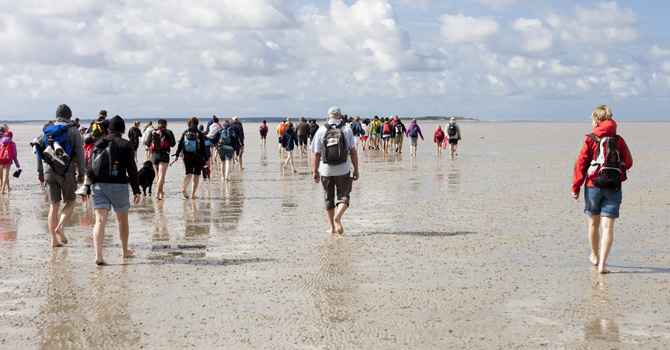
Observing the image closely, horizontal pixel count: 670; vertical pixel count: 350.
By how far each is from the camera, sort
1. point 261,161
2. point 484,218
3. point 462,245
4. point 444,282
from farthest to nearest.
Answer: point 261,161 < point 484,218 < point 462,245 < point 444,282

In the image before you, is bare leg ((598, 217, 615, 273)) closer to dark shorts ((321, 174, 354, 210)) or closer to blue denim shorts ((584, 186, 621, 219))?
blue denim shorts ((584, 186, 621, 219))

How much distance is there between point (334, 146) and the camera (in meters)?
9.25

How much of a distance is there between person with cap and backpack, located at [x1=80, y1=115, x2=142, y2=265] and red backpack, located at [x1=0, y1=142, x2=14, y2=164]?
28.7ft

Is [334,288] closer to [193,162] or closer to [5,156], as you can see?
[193,162]

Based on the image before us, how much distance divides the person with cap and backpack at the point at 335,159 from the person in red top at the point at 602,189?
10.8 ft

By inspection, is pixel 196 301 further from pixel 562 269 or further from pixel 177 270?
pixel 562 269

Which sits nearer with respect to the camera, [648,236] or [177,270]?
[177,270]

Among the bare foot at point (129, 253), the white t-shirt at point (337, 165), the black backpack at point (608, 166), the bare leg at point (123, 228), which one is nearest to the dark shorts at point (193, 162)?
the white t-shirt at point (337, 165)

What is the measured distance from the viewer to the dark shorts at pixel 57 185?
8359mm

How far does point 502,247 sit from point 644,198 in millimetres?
5965

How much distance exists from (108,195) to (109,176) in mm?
232

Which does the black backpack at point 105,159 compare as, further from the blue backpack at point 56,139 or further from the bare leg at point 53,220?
the bare leg at point 53,220

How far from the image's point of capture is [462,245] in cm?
862

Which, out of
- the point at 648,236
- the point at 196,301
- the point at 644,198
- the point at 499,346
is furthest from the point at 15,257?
the point at 644,198
